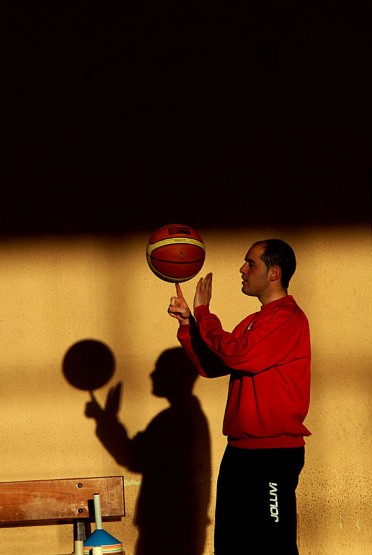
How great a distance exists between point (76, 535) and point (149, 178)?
1890mm

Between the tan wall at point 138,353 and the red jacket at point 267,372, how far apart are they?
1289 mm

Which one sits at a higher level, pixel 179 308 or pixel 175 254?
pixel 175 254

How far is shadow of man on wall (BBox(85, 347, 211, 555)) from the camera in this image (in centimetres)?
493

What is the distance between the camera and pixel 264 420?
3.60 m

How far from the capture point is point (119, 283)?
505 centimetres

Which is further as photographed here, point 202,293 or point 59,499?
point 59,499

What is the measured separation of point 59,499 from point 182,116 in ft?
6.95

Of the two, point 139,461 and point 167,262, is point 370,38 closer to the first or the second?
point 167,262

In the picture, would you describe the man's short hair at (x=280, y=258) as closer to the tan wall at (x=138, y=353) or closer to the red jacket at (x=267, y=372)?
the red jacket at (x=267, y=372)

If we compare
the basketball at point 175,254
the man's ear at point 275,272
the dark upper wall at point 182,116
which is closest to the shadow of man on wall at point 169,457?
the dark upper wall at point 182,116

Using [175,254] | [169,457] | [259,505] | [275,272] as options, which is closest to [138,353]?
[169,457]

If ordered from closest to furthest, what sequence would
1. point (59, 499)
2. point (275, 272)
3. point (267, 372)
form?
1. point (267, 372)
2. point (275, 272)
3. point (59, 499)

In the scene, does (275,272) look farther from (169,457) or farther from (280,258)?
(169,457)

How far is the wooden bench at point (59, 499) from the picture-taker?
4.66 metres
